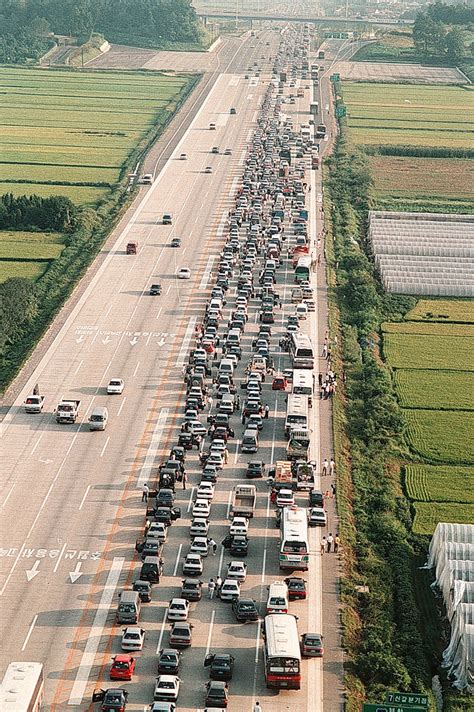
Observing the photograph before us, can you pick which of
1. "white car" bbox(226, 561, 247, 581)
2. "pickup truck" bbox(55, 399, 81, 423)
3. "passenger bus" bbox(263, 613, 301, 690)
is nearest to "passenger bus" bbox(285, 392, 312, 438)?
"pickup truck" bbox(55, 399, 81, 423)

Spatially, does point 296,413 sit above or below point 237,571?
above

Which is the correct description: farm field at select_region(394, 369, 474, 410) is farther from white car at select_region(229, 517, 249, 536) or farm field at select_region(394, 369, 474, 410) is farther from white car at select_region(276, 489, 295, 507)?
white car at select_region(229, 517, 249, 536)

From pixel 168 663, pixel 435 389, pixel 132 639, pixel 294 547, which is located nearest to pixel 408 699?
pixel 168 663

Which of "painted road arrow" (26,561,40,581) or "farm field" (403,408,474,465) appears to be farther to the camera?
"farm field" (403,408,474,465)

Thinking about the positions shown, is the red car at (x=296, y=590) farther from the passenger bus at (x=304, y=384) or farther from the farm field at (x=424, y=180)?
the farm field at (x=424, y=180)

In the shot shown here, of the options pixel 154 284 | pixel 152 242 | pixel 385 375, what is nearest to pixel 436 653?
pixel 385 375

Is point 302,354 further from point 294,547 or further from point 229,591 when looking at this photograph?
point 229,591

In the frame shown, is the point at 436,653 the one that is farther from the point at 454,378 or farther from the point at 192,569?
the point at 454,378
